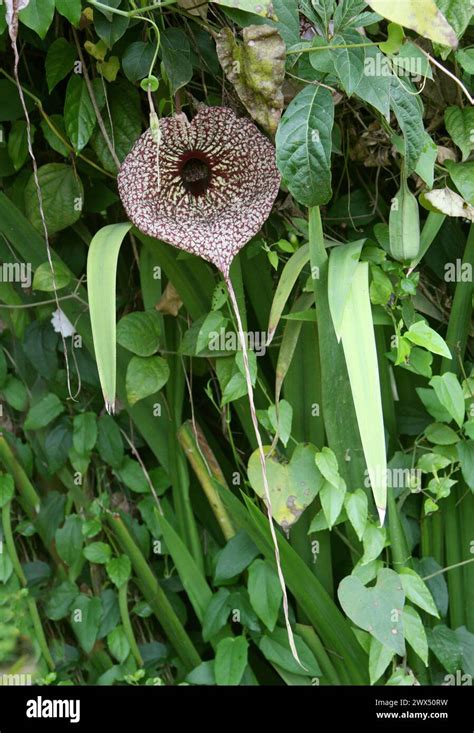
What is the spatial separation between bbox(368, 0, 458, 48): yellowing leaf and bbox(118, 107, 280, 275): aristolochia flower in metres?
0.26

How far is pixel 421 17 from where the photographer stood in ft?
2.38

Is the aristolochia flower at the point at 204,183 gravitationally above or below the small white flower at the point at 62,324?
above

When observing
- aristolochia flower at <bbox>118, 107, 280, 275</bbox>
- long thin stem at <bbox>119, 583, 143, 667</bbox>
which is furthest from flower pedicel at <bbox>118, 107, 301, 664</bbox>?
long thin stem at <bbox>119, 583, 143, 667</bbox>

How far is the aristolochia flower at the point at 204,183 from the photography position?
0.93m

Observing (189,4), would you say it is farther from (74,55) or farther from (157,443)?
(157,443)

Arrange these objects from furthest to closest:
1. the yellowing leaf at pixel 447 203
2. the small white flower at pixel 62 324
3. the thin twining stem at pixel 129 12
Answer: the small white flower at pixel 62 324
the yellowing leaf at pixel 447 203
the thin twining stem at pixel 129 12

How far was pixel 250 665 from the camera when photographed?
4.04 ft

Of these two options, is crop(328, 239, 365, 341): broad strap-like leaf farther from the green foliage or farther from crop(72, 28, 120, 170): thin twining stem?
crop(72, 28, 120, 170): thin twining stem

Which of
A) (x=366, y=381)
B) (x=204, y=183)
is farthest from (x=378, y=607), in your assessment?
(x=204, y=183)

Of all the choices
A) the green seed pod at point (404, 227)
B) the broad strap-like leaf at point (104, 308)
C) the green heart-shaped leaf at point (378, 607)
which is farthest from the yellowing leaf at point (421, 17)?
the green heart-shaped leaf at point (378, 607)

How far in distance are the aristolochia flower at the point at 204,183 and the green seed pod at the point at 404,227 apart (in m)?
0.16

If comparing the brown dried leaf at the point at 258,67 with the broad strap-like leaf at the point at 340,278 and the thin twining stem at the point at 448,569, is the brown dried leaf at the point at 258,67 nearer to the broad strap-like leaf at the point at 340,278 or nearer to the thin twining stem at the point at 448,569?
the broad strap-like leaf at the point at 340,278

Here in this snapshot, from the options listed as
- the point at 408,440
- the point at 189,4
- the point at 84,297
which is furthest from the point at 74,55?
the point at 408,440
